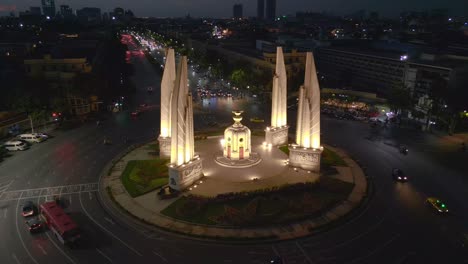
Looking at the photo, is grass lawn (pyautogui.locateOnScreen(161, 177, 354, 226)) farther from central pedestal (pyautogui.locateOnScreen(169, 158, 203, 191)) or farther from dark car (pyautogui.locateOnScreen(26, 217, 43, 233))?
Answer: dark car (pyautogui.locateOnScreen(26, 217, 43, 233))

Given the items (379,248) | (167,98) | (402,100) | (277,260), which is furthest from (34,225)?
(402,100)

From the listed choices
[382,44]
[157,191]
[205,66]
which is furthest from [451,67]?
[205,66]

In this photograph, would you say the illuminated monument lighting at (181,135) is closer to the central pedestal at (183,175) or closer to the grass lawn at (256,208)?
the central pedestal at (183,175)

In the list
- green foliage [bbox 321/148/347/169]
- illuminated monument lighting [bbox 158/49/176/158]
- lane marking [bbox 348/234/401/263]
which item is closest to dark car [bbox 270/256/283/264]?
lane marking [bbox 348/234/401/263]

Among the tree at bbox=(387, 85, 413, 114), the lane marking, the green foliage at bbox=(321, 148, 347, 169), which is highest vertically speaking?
the tree at bbox=(387, 85, 413, 114)

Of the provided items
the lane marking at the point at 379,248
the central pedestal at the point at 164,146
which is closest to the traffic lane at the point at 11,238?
the central pedestal at the point at 164,146
